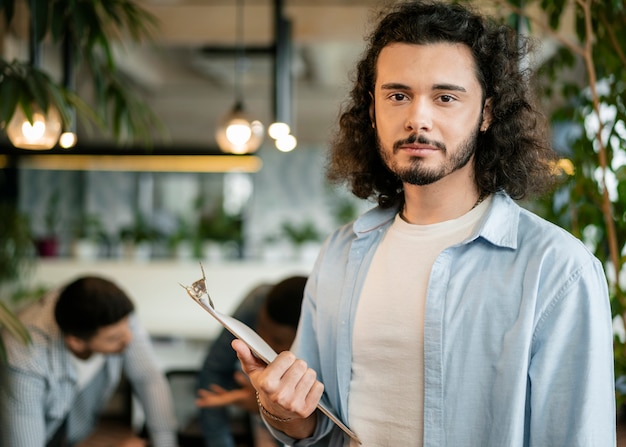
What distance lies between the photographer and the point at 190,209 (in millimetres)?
9930

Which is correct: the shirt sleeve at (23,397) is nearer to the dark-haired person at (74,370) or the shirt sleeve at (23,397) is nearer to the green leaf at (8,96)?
the dark-haired person at (74,370)

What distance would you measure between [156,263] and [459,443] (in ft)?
18.1

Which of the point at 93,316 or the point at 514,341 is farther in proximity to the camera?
the point at 93,316

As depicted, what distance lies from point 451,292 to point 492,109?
0.35m

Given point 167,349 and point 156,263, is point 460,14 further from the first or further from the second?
point 156,263

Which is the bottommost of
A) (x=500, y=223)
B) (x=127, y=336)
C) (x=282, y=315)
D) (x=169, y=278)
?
(x=169, y=278)

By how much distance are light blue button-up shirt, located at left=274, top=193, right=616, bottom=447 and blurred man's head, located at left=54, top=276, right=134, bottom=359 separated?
152cm

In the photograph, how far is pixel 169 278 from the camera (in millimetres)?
6293

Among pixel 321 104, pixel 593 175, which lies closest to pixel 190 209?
pixel 321 104

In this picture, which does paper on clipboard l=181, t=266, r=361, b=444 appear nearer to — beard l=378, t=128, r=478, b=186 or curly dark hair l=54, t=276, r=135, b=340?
beard l=378, t=128, r=478, b=186

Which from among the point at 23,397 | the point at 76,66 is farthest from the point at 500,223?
the point at 23,397

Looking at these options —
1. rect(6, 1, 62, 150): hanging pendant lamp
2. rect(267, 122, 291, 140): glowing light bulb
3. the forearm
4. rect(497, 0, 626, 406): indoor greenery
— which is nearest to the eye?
the forearm

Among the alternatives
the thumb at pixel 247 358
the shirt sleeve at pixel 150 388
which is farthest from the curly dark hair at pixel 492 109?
the shirt sleeve at pixel 150 388

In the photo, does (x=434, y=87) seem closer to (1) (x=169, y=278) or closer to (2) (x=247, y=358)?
(2) (x=247, y=358)
